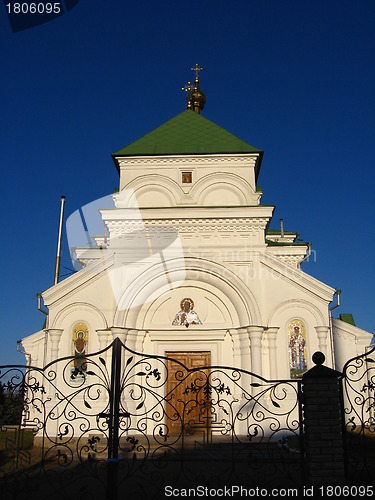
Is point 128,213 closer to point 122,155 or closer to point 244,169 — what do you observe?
point 122,155

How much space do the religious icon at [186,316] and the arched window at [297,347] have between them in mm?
2458

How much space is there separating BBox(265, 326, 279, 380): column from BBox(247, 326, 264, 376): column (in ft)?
0.90

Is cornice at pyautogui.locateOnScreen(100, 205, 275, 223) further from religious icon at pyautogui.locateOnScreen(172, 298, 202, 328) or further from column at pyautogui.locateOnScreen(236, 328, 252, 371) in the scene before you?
column at pyautogui.locateOnScreen(236, 328, 252, 371)

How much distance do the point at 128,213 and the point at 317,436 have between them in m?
9.20

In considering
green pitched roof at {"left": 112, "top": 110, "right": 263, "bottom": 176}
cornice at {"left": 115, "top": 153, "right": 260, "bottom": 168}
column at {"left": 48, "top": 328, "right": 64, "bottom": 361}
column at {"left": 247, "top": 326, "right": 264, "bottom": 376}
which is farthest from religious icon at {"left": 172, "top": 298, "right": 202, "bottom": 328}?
green pitched roof at {"left": 112, "top": 110, "right": 263, "bottom": 176}

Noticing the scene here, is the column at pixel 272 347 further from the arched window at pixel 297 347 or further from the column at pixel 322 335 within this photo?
the column at pixel 322 335

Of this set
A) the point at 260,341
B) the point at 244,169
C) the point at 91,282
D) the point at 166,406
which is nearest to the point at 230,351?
the point at 260,341

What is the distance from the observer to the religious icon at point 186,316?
44.7 ft

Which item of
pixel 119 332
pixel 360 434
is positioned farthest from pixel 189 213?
pixel 360 434

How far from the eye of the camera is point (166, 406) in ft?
43.2

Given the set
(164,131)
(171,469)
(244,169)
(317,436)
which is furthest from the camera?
(164,131)

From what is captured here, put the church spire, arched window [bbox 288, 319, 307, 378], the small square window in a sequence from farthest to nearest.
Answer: the church spire, the small square window, arched window [bbox 288, 319, 307, 378]

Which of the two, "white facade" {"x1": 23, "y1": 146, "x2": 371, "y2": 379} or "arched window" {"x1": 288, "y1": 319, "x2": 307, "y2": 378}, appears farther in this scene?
"white facade" {"x1": 23, "y1": 146, "x2": 371, "y2": 379}

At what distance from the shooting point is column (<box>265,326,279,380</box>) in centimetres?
1273
